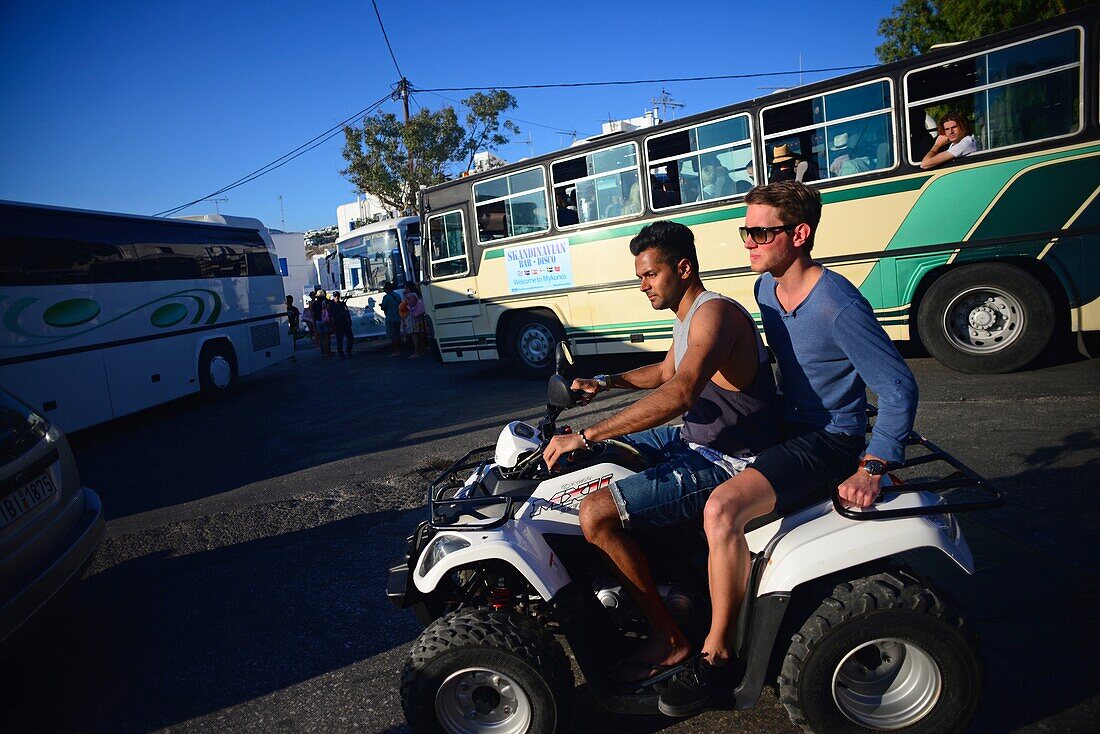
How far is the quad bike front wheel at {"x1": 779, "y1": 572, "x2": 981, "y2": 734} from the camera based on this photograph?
2068 mm

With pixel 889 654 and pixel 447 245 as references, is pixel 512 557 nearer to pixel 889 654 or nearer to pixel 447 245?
pixel 889 654

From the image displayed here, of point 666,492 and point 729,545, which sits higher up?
point 666,492

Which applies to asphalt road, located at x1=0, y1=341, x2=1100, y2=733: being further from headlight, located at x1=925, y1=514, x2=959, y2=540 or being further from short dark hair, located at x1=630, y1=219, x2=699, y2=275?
short dark hair, located at x1=630, y1=219, x2=699, y2=275

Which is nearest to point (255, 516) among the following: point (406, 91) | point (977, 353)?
point (977, 353)

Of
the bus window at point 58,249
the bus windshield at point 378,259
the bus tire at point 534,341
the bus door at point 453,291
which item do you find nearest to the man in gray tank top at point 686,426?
the bus tire at point 534,341

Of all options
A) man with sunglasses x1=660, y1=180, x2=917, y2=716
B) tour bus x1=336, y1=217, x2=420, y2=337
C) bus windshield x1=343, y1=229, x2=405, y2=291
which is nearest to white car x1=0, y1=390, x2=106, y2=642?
man with sunglasses x1=660, y1=180, x2=917, y2=716

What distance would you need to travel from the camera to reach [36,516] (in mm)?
3303

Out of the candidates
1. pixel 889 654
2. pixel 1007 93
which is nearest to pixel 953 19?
pixel 1007 93

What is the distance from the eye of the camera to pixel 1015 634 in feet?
8.97

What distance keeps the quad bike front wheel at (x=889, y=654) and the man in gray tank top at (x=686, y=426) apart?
15.8 inches

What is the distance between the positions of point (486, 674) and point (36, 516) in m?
2.58

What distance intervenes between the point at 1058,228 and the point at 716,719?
6770 mm

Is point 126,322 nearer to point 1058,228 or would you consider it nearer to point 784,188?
point 784,188

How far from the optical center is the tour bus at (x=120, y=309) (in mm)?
8555
